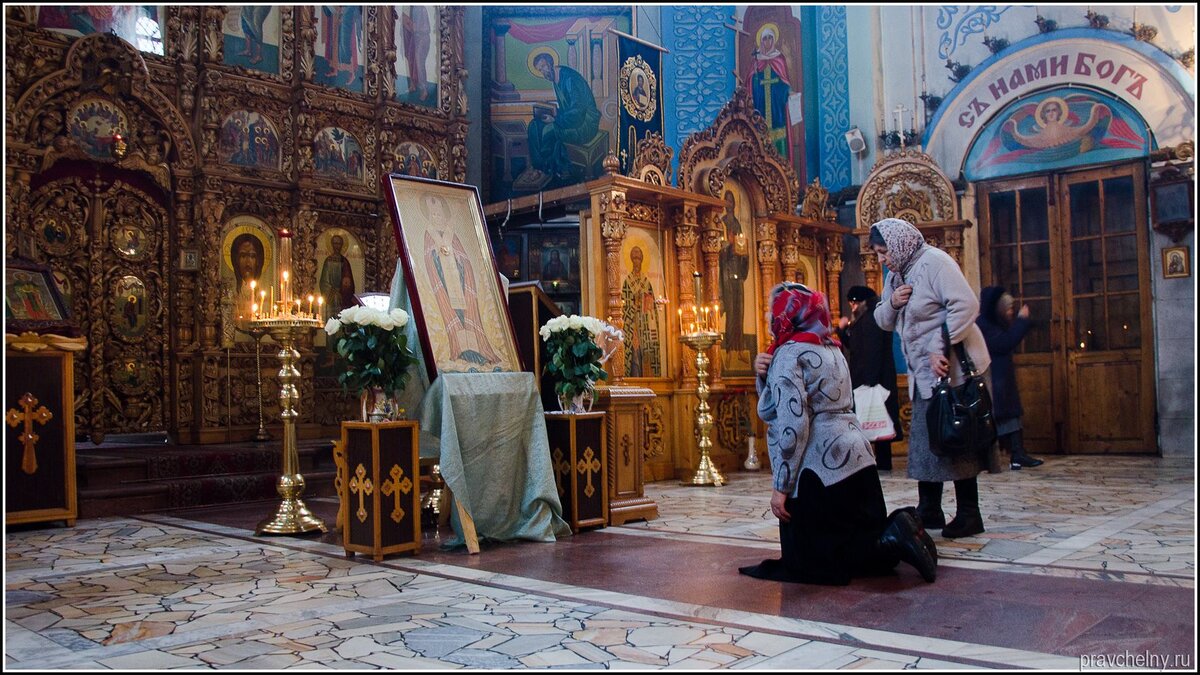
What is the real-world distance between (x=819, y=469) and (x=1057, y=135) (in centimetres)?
885

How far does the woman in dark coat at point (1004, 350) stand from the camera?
9.48 metres

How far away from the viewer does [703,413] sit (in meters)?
9.12

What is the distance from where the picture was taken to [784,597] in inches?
156

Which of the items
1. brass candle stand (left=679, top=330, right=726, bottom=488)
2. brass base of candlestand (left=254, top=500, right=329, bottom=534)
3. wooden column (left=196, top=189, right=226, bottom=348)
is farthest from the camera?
wooden column (left=196, top=189, right=226, bottom=348)

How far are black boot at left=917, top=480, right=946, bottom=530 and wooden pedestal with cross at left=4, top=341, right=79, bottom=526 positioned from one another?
5789mm

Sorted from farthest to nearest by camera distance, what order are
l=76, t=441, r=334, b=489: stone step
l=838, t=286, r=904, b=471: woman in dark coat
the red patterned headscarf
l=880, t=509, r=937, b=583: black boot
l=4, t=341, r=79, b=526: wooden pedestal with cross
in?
l=838, t=286, r=904, b=471: woman in dark coat → l=76, t=441, r=334, b=489: stone step → l=4, t=341, r=79, b=526: wooden pedestal with cross → the red patterned headscarf → l=880, t=509, r=937, b=583: black boot

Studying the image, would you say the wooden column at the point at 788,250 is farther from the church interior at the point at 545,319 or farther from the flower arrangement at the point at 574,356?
the flower arrangement at the point at 574,356

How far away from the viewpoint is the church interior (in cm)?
382

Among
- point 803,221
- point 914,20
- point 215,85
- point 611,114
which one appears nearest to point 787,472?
point 803,221

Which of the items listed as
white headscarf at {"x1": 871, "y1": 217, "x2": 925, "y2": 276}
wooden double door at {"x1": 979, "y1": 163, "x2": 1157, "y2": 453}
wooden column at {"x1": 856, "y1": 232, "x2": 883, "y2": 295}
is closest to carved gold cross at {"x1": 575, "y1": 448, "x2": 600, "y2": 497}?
white headscarf at {"x1": 871, "y1": 217, "x2": 925, "y2": 276}

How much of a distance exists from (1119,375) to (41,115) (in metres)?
11.7

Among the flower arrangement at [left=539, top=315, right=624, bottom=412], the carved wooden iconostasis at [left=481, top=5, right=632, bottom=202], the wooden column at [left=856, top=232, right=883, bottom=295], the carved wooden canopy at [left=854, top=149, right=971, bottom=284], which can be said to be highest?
the carved wooden iconostasis at [left=481, top=5, right=632, bottom=202]

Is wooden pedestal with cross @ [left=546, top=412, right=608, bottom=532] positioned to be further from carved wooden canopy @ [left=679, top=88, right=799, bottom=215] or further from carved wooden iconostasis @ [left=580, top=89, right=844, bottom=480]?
carved wooden canopy @ [left=679, top=88, right=799, bottom=215]

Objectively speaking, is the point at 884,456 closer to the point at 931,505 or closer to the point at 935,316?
the point at 931,505
